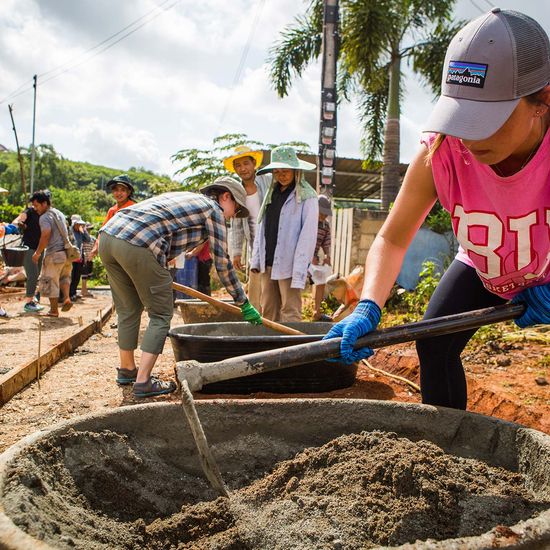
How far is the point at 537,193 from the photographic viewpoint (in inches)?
65.4

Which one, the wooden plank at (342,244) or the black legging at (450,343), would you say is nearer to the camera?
the black legging at (450,343)

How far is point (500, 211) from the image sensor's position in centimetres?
176

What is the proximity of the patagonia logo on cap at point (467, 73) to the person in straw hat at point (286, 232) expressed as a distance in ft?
11.4

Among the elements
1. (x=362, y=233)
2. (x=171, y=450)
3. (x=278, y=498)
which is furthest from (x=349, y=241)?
(x=278, y=498)

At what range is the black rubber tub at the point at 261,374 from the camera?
365cm

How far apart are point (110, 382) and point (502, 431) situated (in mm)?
3384

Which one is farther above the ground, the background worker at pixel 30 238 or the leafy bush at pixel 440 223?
the leafy bush at pixel 440 223

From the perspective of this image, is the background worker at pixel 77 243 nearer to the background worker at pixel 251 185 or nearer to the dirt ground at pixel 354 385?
the dirt ground at pixel 354 385

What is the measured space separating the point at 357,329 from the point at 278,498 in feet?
1.91

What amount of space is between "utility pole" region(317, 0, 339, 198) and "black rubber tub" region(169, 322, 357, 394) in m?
4.95

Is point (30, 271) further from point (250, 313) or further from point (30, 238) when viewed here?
point (250, 313)

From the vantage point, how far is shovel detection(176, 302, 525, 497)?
5.42ft

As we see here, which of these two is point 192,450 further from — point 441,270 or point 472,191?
point 441,270

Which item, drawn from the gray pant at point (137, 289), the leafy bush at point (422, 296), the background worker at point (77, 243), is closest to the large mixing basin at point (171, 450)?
the gray pant at point (137, 289)
